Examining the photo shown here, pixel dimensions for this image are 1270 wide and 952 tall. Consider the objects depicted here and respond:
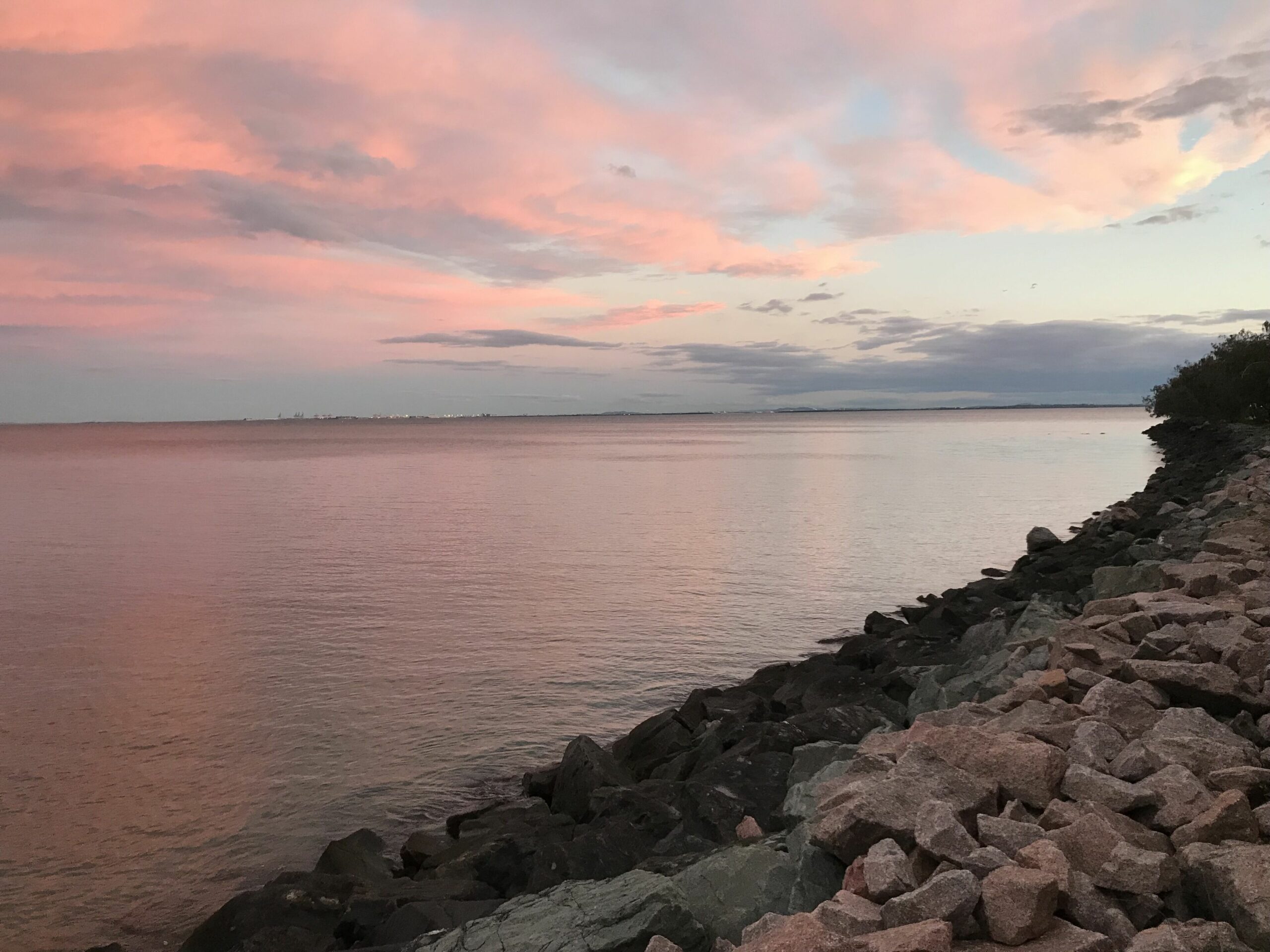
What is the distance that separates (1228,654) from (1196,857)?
3.90m

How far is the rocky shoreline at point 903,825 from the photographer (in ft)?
14.0

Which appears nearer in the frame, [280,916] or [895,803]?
[895,803]

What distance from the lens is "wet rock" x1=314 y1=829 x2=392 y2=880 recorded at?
7.70 meters

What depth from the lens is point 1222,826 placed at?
473 cm

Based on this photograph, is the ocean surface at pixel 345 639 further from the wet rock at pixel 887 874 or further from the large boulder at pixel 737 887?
the wet rock at pixel 887 874

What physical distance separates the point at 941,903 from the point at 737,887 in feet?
4.95

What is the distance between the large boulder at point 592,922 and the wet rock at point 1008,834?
163 centimetres

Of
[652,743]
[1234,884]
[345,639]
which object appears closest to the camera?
[1234,884]

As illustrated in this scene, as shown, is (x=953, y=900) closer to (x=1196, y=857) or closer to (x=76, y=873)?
(x=1196, y=857)

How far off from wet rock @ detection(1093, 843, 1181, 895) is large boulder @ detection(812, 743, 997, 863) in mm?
789

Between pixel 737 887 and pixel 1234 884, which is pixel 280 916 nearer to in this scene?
pixel 737 887

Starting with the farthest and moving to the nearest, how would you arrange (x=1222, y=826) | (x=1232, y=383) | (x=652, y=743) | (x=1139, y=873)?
1. (x=1232, y=383)
2. (x=652, y=743)
3. (x=1222, y=826)
4. (x=1139, y=873)

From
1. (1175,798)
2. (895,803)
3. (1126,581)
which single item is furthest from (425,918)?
(1126,581)

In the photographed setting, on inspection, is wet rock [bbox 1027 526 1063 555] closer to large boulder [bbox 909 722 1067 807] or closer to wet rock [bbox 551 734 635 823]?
wet rock [bbox 551 734 635 823]
